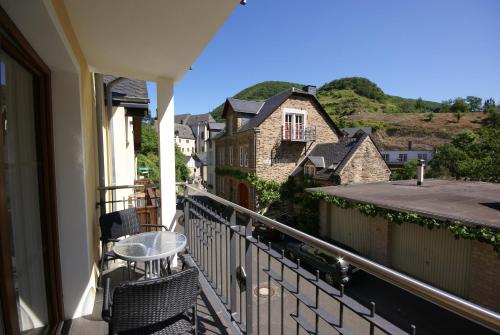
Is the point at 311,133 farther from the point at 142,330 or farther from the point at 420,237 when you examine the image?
the point at 142,330

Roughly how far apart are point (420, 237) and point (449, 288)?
1.66m

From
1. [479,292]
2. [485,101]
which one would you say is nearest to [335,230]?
[479,292]

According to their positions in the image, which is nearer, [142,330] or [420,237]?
[142,330]

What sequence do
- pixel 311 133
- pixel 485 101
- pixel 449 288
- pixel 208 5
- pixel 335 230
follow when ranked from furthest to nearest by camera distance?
1. pixel 485 101
2. pixel 311 133
3. pixel 335 230
4. pixel 449 288
5. pixel 208 5

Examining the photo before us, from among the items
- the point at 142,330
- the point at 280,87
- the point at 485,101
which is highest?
the point at 280,87

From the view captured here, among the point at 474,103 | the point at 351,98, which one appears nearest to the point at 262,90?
the point at 351,98

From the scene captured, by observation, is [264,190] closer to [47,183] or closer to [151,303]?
[47,183]

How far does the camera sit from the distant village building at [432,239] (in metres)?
7.02

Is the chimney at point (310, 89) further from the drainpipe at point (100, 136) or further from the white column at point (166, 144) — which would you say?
the drainpipe at point (100, 136)

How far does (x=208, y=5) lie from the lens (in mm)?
1685

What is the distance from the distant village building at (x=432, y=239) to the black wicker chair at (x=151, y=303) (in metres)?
8.03

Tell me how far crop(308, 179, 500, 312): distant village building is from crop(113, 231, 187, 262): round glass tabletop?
784cm

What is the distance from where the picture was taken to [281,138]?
16484 mm

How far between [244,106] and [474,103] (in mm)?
62785
